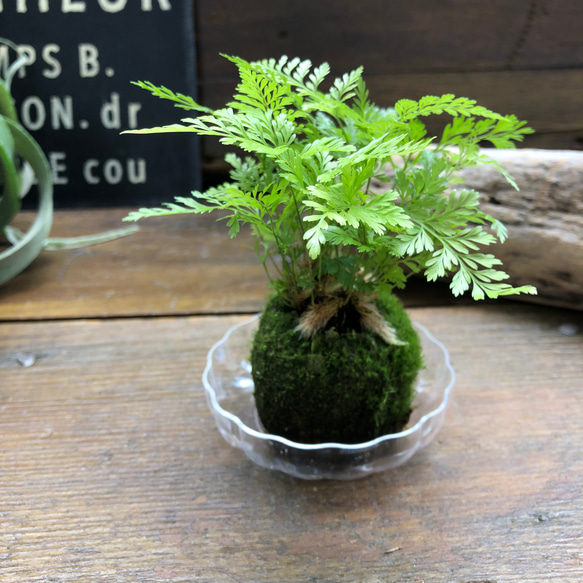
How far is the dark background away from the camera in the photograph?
3.74 ft

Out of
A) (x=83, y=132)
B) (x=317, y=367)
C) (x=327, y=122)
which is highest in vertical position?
(x=327, y=122)

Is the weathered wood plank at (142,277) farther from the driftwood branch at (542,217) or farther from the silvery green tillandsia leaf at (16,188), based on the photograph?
the driftwood branch at (542,217)

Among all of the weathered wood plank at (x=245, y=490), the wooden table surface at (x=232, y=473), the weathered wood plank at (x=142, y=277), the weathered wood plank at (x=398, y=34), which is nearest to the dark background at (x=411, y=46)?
the weathered wood plank at (x=398, y=34)

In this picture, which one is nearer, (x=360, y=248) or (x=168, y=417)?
(x=360, y=248)

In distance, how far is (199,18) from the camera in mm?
1150

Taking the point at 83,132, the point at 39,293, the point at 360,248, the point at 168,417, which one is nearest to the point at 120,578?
Result: the point at 168,417

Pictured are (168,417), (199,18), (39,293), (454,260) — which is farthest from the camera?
(199,18)

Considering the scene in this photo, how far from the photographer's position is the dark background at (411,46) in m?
1.14

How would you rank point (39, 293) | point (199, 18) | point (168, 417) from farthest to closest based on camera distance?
point (199, 18)
point (39, 293)
point (168, 417)

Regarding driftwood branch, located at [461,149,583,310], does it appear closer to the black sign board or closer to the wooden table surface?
the wooden table surface

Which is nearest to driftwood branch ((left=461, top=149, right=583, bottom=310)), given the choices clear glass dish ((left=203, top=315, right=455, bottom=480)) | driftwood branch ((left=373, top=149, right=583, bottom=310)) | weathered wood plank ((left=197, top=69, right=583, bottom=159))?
driftwood branch ((left=373, top=149, right=583, bottom=310))

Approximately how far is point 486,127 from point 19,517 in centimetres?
58

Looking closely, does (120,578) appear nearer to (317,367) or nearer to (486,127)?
(317,367)

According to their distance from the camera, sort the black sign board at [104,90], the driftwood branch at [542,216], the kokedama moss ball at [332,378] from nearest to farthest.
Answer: the kokedama moss ball at [332,378]
the driftwood branch at [542,216]
the black sign board at [104,90]
